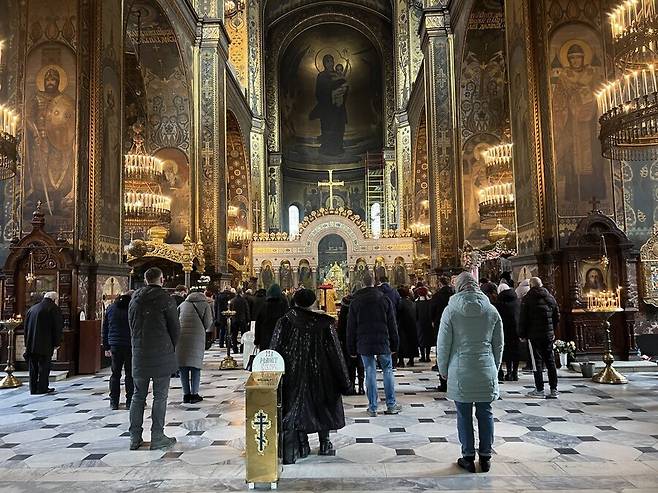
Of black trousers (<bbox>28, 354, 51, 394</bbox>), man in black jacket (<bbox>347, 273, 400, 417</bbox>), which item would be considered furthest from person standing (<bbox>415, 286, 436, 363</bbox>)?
black trousers (<bbox>28, 354, 51, 394</bbox>)

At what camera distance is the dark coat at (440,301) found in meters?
8.78

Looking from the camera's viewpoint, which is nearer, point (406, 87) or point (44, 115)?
point (44, 115)

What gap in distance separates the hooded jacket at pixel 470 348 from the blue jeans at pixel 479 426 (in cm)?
11

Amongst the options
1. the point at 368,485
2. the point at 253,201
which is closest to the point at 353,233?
the point at 253,201

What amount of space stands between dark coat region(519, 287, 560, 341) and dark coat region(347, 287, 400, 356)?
1983 mm

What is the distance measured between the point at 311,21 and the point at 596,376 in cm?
3205

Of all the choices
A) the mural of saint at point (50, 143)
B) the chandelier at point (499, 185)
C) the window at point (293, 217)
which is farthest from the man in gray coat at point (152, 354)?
the window at point (293, 217)

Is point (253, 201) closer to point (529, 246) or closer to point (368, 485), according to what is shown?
point (529, 246)

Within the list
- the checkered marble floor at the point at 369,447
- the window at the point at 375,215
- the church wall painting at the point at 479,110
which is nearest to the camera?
the checkered marble floor at the point at 369,447

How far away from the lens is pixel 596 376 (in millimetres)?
8250

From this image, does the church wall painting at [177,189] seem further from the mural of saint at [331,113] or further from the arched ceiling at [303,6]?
the mural of saint at [331,113]

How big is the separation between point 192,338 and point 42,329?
91.7 inches

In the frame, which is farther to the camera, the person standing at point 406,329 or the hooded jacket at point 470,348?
the person standing at point 406,329

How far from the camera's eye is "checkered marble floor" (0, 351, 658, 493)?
4242 mm
